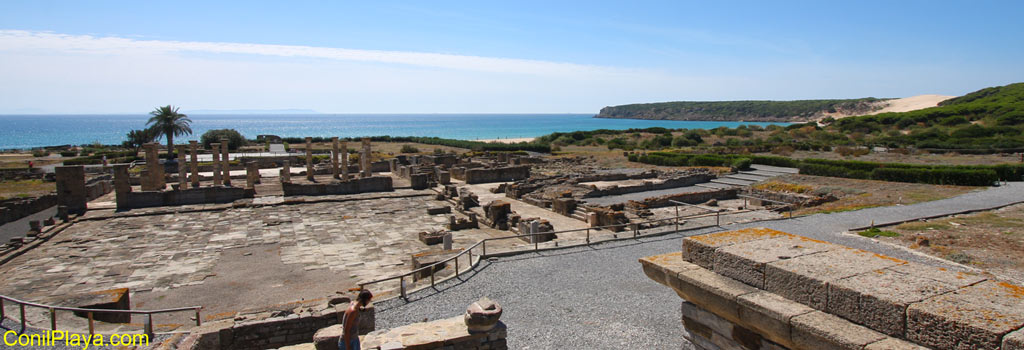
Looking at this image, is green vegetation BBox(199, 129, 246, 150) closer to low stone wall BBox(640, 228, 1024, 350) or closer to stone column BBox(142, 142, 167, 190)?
stone column BBox(142, 142, 167, 190)

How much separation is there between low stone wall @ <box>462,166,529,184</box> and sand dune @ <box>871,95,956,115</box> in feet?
418

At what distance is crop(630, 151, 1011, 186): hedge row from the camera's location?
27.2 m

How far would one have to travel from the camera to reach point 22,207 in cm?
2545

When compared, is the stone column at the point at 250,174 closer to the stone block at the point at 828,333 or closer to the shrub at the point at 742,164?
the stone block at the point at 828,333

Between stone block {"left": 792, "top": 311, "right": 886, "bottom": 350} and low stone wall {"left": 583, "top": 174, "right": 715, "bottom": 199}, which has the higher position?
stone block {"left": 792, "top": 311, "right": 886, "bottom": 350}

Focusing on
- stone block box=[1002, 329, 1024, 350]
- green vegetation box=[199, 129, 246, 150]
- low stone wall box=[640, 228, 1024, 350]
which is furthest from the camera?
green vegetation box=[199, 129, 246, 150]

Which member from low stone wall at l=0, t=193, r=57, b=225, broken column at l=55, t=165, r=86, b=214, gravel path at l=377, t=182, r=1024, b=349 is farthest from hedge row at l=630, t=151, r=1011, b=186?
low stone wall at l=0, t=193, r=57, b=225

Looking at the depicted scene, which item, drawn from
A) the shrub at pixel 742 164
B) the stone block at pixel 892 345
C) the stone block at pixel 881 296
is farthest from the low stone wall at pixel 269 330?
the shrub at pixel 742 164

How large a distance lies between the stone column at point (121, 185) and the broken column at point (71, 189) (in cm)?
127

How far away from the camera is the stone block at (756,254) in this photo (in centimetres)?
455

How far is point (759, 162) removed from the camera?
4312cm

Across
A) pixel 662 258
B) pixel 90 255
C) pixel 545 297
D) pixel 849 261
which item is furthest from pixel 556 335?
pixel 90 255

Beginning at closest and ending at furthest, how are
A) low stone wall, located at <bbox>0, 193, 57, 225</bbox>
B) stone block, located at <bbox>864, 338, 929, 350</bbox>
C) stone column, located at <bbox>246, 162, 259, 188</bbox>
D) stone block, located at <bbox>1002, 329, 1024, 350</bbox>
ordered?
stone block, located at <bbox>1002, 329, 1024, 350</bbox>, stone block, located at <bbox>864, 338, 929, 350</bbox>, low stone wall, located at <bbox>0, 193, 57, 225</bbox>, stone column, located at <bbox>246, 162, 259, 188</bbox>

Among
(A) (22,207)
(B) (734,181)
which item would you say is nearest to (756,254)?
(A) (22,207)
